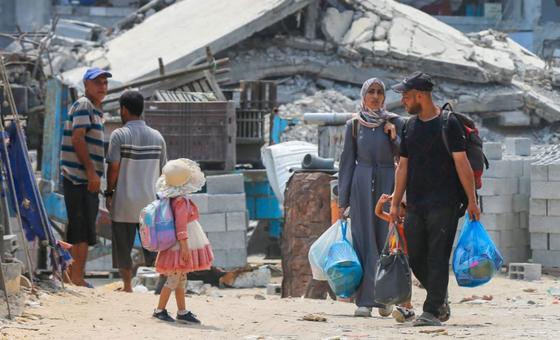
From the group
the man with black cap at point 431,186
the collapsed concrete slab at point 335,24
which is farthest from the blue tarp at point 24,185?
the collapsed concrete slab at point 335,24

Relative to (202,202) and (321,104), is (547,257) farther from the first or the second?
(321,104)

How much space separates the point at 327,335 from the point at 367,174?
150cm

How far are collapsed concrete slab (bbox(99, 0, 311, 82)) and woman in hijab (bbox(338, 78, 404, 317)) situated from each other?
1588 centimetres

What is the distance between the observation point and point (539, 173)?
14148 mm

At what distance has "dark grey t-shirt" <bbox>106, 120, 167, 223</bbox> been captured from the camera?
33.5 ft

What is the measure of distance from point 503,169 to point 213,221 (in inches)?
116

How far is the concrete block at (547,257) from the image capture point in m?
14.1

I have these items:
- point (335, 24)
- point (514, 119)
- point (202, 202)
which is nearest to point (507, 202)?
point (202, 202)

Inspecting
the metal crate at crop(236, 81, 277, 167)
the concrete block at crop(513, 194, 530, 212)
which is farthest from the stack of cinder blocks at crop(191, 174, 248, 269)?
the metal crate at crop(236, 81, 277, 167)

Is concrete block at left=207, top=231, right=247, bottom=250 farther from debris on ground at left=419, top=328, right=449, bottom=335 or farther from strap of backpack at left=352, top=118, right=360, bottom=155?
debris on ground at left=419, top=328, right=449, bottom=335

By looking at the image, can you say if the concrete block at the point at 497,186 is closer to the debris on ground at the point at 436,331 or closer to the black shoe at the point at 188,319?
the black shoe at the point at 188,319

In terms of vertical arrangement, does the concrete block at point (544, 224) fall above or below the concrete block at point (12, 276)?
above

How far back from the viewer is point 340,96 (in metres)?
25.5

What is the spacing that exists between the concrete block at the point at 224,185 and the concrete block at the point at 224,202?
3.9 inches
